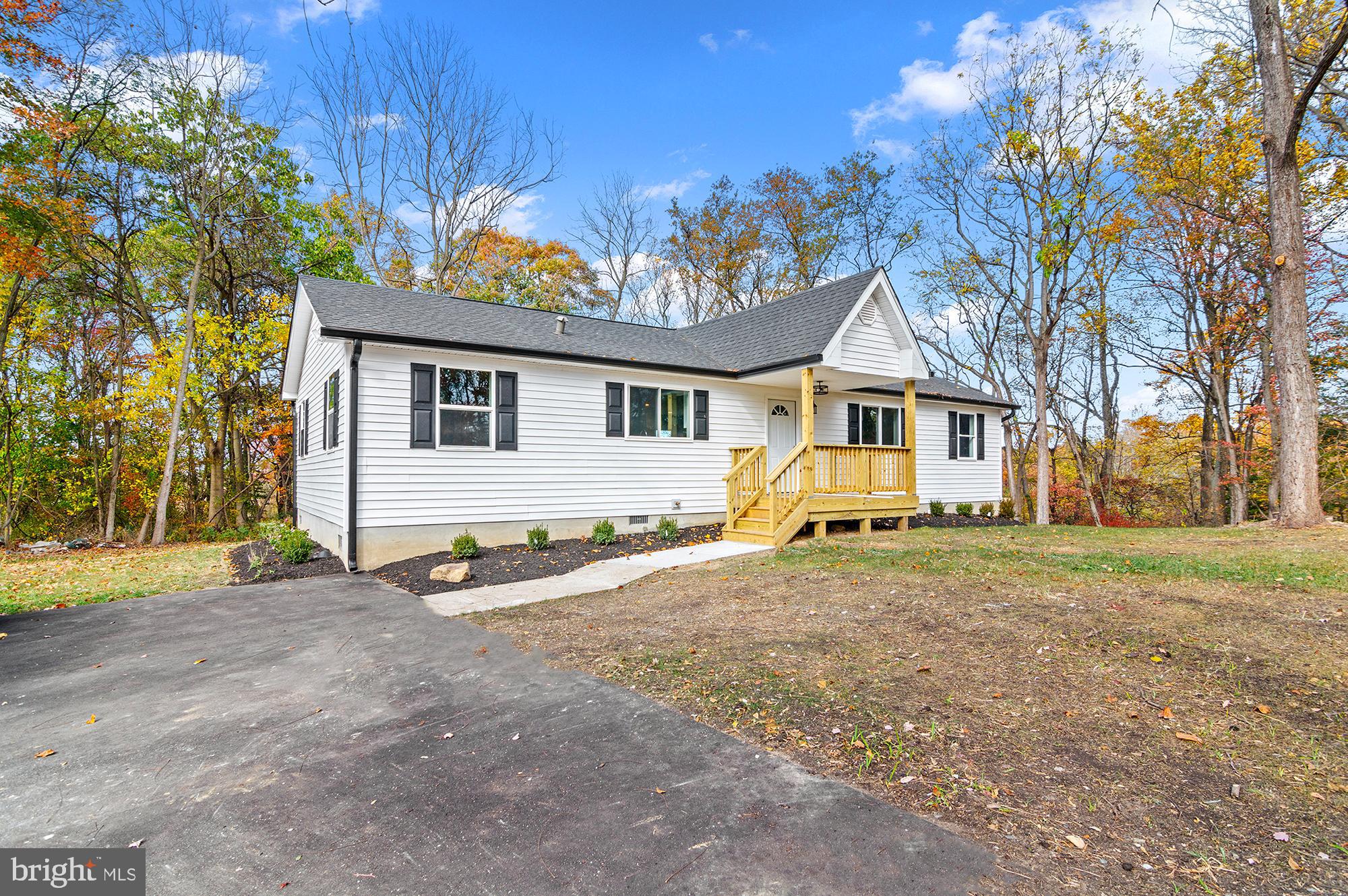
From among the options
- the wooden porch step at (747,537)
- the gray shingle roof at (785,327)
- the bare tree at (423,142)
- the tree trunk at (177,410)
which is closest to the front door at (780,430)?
the gray shingle roof at (785,327)

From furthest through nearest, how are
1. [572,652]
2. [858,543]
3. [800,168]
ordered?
[800,168] → [858,543] → [572,652]

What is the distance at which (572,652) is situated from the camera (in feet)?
17.3

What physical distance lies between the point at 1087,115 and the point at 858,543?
15.2 m

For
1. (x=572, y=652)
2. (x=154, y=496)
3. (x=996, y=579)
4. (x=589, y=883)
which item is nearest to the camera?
(x=589, y=883)

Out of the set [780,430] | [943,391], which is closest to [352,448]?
[780,430]

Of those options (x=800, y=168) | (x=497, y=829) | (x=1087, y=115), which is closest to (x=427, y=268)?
(x=800, y=168)

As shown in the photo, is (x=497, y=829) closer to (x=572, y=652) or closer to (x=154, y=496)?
(x=572, y=652)

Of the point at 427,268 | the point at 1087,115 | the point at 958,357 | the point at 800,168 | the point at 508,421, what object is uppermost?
the point at 800,168

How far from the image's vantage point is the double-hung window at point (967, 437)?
18.2 meters

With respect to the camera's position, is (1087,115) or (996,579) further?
(1087,115)

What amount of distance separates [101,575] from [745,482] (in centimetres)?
1109

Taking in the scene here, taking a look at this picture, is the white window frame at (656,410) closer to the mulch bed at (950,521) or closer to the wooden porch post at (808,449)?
the wooden porch post at (808,449)

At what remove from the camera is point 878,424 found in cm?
1627

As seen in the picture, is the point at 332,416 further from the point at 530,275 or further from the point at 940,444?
the point at 530,275
